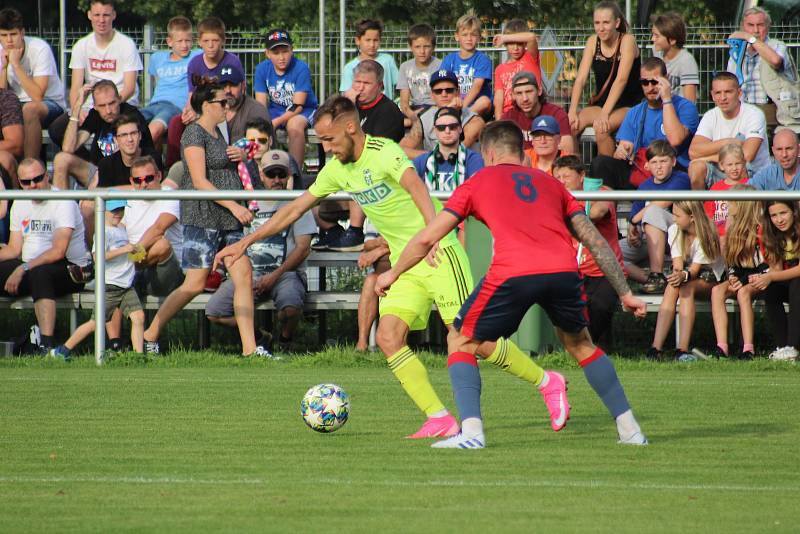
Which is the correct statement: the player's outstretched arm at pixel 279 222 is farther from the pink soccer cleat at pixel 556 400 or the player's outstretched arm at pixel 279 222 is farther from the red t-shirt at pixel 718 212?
the red t-shirt at pixel 718 212

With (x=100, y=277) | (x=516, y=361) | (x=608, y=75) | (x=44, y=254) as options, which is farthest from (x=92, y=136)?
(x=516, y=361)

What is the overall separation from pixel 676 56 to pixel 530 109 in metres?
2.39

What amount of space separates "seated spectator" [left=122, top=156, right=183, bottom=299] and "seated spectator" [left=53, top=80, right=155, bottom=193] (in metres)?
2.25

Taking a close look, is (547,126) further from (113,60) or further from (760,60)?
(113,60)

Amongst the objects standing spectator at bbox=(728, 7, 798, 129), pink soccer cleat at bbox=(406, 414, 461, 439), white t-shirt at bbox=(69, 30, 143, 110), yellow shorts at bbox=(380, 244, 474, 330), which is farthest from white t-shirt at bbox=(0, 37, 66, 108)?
pink soccer cleat at bbox=(406, 414, 461, 439)

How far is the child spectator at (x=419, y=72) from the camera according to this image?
15.8 metres

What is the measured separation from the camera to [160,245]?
12.4 metres

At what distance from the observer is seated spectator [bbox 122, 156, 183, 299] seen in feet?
40.8

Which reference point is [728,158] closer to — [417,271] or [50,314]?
[417,271]

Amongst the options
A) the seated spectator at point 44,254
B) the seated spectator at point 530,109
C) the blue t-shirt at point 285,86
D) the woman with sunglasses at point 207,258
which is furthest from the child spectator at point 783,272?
the seated spectator at point 44,254

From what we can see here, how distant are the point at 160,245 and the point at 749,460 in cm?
693

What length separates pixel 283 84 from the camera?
16047mm

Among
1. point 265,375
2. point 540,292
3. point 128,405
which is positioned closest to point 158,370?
point 265,375

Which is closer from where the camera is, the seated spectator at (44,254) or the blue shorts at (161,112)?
the seated spectator at (44,254)
